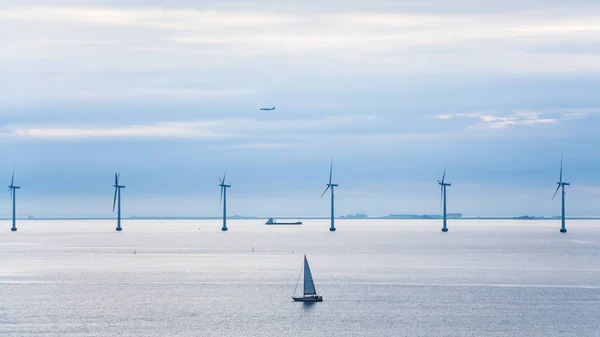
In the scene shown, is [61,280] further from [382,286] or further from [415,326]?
[415,326]

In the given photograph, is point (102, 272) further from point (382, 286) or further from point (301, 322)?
point (301, 322)

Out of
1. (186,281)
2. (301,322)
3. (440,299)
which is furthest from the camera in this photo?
(186,281)

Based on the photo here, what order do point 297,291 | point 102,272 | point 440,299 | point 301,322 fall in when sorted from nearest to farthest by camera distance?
1. point 301,322
2. point 440,299
3. point 297,291
4. point 102,272

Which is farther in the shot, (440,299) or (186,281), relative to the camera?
(186,281)

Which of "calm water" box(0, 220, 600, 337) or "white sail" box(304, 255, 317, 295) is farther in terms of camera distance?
"white sail" box(304, 255, 317, 295)

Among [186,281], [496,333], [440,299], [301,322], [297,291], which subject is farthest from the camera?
[186,281]

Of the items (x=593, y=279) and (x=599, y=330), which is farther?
(x=593, y=279)

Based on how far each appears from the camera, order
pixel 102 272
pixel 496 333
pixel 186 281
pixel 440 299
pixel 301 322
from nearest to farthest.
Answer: pixel 496 333 < pixel 301 322 < pixel 440 299 < pixel 186 281 < pixel 102 272

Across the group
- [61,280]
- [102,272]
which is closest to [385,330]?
[61,280]

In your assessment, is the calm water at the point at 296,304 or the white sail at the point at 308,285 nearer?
the calm water at the point at 296,304

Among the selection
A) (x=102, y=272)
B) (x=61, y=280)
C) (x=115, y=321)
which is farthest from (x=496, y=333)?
(x=102, y=272)
